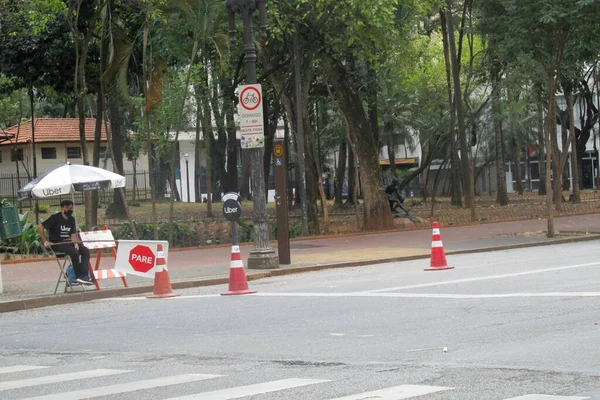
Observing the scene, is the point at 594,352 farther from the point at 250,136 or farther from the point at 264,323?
the point at 250,136

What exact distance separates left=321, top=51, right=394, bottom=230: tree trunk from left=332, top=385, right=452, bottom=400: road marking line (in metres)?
24.0

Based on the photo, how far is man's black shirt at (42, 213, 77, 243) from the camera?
17.2m

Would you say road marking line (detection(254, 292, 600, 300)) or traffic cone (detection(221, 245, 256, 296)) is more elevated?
traffic cone (detection(221, 245, 256, 296))

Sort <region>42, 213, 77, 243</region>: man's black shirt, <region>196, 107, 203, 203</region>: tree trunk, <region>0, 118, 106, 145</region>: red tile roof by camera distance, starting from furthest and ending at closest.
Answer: <region>0, 118, 106, 145</region>: red tile roof
<region>196, 107, 203, 203</region>: tree trunk
<region>42, 213, 77, 243</region>: man's black shirt

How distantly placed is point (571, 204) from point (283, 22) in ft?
68.6

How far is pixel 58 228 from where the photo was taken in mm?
17266

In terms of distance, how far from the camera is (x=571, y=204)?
43.8 meters

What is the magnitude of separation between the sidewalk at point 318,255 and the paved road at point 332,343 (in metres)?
1.43

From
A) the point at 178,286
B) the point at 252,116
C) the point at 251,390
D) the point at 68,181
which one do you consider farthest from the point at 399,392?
the point at 252,116

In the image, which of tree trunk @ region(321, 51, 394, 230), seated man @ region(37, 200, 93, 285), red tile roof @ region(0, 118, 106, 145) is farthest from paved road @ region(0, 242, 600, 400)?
red tile roof @ region(0, 118, 106, 145)

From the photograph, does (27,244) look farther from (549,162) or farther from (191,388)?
(191,388)

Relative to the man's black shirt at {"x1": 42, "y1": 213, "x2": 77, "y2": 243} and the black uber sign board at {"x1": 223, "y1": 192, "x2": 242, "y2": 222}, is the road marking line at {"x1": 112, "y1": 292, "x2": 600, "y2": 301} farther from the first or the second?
the man's black shirt at {"x1": 42, "y1": 213, "x2": 77, "y2": 243}

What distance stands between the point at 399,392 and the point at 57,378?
3.55m

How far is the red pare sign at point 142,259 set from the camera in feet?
57.5
